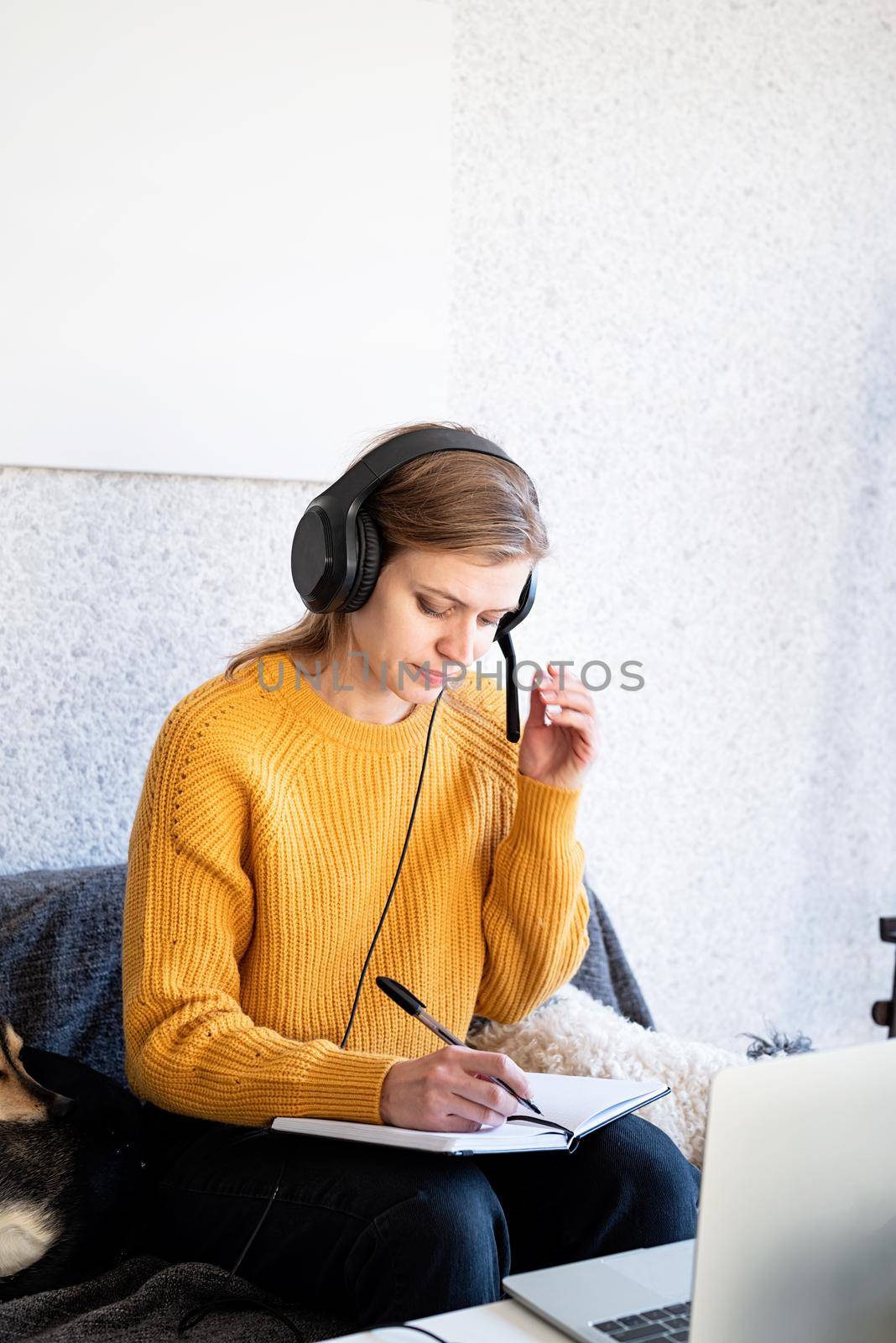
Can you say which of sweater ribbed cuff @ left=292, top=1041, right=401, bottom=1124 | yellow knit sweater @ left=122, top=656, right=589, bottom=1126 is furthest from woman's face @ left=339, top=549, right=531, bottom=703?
sweater ribbed cuff @ left=292, top=1041, right=401, bottom=1124

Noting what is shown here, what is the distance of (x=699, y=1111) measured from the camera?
4.85ft

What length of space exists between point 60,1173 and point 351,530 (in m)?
0.64

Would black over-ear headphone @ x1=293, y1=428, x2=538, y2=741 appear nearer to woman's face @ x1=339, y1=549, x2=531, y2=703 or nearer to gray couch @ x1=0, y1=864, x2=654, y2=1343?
woman's face @ x1=339, y1=549, x2=531, y2=703

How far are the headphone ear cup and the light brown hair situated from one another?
0.02 metres

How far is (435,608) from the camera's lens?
127 cm

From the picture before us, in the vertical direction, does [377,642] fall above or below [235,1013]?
above

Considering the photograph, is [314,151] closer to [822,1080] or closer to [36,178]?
[36,178]

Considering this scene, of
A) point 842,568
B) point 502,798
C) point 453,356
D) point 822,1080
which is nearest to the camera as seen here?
point 822,1080

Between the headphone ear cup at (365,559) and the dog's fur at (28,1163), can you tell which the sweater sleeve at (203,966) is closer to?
the dog's fur at (28,1163)

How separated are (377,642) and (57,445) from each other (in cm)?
54

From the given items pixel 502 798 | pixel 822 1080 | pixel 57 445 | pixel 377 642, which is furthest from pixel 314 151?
pixel 822 1080

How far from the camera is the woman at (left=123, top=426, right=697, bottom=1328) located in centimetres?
109

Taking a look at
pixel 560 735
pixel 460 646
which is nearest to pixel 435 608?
pixel 460 646

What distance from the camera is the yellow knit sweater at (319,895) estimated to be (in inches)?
45.6
